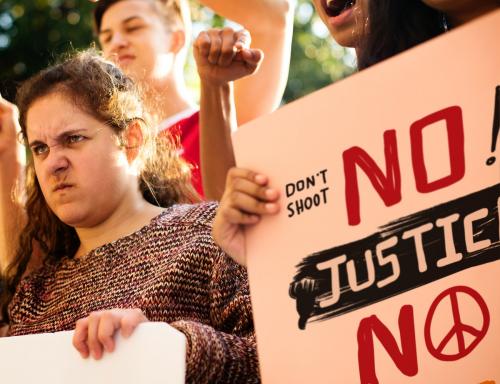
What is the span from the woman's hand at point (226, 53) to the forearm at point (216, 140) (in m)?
0.11

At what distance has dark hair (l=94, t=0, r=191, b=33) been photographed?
2732 mm

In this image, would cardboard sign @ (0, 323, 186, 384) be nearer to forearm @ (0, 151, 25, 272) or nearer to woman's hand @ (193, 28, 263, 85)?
woman's hand @ (193, 28, 263, 85)

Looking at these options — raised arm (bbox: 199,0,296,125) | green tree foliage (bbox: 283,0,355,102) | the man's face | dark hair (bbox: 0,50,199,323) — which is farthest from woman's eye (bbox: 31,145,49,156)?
green tree foliage (bbox: 283,0,355,102)

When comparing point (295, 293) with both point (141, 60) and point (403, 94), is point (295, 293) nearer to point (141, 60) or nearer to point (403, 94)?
point (403, 94)

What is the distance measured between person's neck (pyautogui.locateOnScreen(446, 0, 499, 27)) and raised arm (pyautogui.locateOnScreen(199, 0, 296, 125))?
79cm

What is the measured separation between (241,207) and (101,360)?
30 cm

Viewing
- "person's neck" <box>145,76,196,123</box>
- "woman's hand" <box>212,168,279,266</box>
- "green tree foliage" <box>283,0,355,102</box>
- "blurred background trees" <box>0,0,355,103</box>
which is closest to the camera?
"woman's hand" <box>212,168,279,266</box>

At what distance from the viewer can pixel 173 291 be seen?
1760mm

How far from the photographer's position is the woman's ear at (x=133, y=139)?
6.66 ft

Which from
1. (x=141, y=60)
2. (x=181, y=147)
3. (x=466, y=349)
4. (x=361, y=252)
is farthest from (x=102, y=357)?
(x=141, y=60)

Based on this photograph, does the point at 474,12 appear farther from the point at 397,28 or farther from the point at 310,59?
the point at 310,59

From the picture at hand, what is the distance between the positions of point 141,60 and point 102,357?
124 centimetres

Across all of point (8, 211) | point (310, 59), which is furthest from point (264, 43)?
point (310, 59)

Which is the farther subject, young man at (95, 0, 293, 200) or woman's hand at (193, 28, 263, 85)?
young man at (95, 0, 293, 200)
